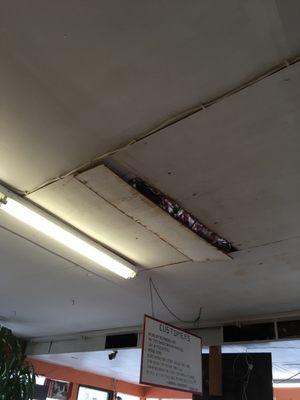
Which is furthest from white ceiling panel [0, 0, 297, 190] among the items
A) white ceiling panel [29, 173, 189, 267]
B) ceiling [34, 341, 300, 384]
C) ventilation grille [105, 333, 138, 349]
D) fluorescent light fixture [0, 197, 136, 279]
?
ventilation grille [105, 333, 138, 349]

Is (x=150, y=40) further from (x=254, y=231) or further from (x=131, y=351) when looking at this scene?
(x=131, y=351)

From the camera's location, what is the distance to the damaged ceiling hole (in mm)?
3154

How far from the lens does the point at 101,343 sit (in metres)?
7.24

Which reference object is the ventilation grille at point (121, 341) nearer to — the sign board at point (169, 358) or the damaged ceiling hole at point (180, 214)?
the sign board at point (169, 358)

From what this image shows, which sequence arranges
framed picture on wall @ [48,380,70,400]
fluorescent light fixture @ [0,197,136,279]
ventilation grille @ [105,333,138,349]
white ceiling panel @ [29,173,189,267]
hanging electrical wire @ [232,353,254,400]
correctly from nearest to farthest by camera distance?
white ceiling panel @ [29,173,189,267], fluorescent light fixture @ [0,197,136,279], hanging electrical wire @ [232,353,254,400], ventilation grille @ [105,333,138,349], framed picture on wall @ [48,380,70,400]

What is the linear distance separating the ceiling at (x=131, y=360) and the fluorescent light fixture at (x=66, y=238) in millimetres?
2546

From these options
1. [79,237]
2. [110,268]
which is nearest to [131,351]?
[110,268]

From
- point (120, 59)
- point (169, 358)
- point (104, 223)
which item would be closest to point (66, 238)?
point (104, 223)

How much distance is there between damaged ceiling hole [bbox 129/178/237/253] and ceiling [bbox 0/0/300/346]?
0.08 metres

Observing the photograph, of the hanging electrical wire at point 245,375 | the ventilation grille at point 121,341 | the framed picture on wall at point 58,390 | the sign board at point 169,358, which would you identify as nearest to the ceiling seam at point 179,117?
the sign board at point 169,358

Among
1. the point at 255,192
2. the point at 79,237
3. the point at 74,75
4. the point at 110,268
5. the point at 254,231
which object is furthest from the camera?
the point at 110,268

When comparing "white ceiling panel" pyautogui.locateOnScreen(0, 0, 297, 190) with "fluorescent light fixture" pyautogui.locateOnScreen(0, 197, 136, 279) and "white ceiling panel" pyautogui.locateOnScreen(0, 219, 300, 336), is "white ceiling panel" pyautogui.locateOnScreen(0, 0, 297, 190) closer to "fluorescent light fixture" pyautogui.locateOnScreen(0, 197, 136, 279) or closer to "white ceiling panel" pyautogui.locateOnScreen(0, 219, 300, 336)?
"fluorescent light fixture" pyautogui.locateOnScreen(0, 197, 136, 279)

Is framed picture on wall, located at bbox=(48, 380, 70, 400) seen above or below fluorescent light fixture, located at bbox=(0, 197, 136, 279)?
below

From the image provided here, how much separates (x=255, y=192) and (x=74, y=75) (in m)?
1.62
